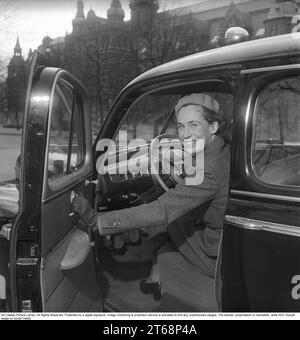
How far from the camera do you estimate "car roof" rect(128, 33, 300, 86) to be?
1.56 metres

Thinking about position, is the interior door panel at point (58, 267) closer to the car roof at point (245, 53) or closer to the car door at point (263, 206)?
the car door at point (263, 206)

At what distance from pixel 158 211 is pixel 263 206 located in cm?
44

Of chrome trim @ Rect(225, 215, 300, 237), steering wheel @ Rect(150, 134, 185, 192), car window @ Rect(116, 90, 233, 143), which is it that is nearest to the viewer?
chrome trim @ Rect(225, 215, 300, 237)

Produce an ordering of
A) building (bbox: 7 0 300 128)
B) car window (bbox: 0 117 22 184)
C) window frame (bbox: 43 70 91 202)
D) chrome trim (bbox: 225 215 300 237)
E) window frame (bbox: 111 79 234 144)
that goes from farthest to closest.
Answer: window frame (bbox: 111 79 234 144) → building (bbox: 7 0 300 128) → car window (bbox: 0 117 22 184) → window frame (bbox: 43 70 91 202) → chrome trim (bbox: 225 215 300 237)

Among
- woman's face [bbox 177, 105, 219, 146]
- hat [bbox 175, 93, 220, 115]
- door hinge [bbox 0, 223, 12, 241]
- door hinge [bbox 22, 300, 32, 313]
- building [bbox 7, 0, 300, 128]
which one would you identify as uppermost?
building [bbox 7, 0, 300, 128]

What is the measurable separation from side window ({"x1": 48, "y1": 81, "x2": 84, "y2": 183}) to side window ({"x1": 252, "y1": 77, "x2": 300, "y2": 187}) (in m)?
0.89

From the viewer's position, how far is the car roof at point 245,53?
1557mm

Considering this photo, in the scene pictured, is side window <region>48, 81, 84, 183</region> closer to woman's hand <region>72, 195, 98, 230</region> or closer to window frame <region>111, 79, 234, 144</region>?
woman's hand <region>72, 195, 98, 230</region>

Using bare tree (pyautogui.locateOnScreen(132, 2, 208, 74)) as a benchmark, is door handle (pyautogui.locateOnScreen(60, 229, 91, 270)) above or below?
below

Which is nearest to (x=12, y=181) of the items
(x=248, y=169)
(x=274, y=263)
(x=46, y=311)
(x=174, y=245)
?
(x=46, y=311)

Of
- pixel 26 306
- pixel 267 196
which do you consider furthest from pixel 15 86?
pixel 267 196

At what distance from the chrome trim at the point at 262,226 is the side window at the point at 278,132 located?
0.60 ft

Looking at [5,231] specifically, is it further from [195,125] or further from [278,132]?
[278,132]

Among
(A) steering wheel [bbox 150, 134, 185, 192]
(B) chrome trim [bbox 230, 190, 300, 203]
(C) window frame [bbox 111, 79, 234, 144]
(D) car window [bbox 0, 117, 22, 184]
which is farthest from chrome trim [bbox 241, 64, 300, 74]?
(D) car window [bbox 0, 117, 22, 184]
